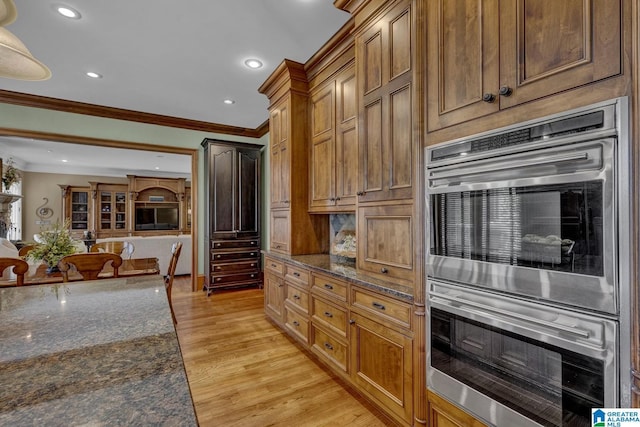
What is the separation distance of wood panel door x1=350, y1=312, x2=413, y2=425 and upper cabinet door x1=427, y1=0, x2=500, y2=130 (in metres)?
1.24

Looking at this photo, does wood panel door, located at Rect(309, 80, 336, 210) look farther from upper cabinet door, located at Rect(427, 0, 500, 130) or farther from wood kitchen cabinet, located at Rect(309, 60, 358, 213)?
upper cabinet door, located at Rect(427, 0, 500, 130)

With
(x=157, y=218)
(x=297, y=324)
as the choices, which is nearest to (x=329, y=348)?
(x=297, y=324)

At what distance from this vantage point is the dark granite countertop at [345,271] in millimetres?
1746

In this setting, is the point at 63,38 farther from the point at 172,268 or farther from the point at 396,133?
the point at 396,133

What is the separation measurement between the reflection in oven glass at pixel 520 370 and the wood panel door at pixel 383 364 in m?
0.23

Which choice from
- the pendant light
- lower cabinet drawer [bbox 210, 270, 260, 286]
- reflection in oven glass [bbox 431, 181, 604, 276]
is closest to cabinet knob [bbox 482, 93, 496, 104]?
reflection in oven glass [bbox 431, 181, 604, 276]

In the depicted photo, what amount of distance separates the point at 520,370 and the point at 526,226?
579 millimetres

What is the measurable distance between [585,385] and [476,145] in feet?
3.16

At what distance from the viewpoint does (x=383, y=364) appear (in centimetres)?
186

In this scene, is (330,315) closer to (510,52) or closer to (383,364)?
(383,364)

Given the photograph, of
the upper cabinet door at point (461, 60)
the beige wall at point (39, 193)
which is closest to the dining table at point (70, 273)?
the upper cabinet door at point (461, 60)

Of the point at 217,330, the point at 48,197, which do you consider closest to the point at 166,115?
the point at 217,330

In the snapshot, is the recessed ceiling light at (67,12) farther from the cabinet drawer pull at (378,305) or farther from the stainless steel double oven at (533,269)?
the cabinet drawer pull at (378,305)

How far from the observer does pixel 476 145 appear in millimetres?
1337
